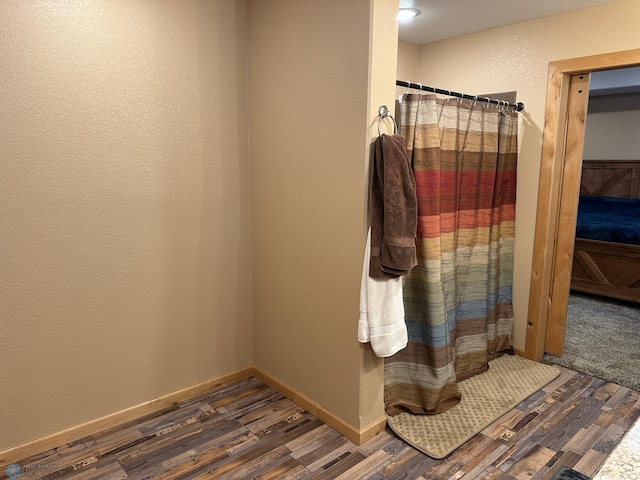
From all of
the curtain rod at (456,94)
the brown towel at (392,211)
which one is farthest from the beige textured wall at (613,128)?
the brown towel at (392,211)

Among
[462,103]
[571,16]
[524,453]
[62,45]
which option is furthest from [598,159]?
[62,45]

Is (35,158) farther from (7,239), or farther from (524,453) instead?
(524,453)

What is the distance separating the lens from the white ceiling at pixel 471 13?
2.43m

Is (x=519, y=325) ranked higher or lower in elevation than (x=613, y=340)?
higher

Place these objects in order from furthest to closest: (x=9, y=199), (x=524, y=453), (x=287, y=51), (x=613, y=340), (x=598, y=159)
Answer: (x=598, y=159)
(x=613, y=340)
(x=287, y=51)
(x=524, y=453)
(x=9, y=199)

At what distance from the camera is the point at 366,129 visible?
6.14 feet

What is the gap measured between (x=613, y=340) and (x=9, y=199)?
12.7ft

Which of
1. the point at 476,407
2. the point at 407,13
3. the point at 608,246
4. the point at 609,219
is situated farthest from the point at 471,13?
the point at 609,219

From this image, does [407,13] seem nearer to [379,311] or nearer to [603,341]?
[379,311]

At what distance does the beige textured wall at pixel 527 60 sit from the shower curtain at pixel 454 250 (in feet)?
0.27

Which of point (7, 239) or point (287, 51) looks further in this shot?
point (287, 51)

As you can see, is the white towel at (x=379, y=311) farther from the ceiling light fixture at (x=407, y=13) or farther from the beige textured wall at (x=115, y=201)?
the ceiling light fixture at (x=407, y=13)

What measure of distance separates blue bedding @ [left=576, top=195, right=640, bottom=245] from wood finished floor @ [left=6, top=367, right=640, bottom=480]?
2.14 m

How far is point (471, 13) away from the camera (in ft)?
8.56
